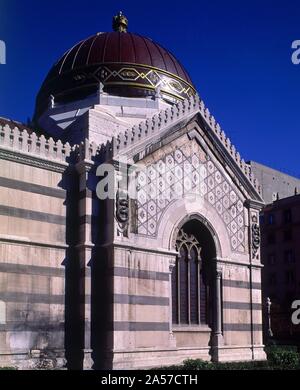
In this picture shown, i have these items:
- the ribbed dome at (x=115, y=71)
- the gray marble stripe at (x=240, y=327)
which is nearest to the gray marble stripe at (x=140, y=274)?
the gray marble stripe at (x=240, y=327)

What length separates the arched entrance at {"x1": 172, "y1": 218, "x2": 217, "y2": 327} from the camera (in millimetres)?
26234

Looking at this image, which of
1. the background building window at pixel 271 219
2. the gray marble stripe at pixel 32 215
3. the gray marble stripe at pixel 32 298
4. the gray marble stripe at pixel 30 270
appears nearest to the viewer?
the gray marble stripe at pixel 32 298

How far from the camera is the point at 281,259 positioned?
66750mm

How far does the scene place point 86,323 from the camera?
22453 mm

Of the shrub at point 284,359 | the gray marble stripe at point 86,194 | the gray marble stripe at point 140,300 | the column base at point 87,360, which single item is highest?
the gray marble stripe at point 86,194

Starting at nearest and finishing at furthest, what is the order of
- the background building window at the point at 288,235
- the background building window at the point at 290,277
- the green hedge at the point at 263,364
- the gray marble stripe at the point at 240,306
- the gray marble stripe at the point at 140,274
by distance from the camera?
1. the green hedge at the point at 263,364
2. the gray marble stripe at the point at 140,274
3. the gray marble stripe at the point at 240,306
4. the background building window at the point at 290,277
5. the background building window at the point at 288,235

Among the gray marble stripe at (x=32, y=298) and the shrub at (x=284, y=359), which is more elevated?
the gray marble stripe at (x=32, y=298)

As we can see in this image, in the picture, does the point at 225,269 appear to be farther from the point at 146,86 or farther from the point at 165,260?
the point at 146,86

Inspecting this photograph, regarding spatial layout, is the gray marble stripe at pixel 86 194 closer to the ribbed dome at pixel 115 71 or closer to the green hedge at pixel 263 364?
the green hedge at pixel 263 364

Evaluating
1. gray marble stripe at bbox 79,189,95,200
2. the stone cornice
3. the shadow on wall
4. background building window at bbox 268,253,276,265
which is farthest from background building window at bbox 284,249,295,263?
the stone cornice

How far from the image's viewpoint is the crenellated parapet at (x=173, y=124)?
80.8ft

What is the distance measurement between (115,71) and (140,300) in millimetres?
14053

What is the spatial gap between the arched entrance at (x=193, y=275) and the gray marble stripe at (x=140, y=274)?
4.53ft
